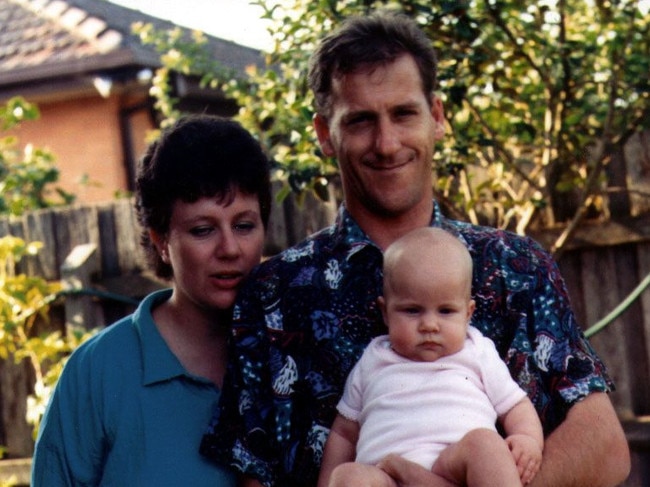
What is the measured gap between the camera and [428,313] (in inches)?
102

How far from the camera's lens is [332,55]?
116 inches

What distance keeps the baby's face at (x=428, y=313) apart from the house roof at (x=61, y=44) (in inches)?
317

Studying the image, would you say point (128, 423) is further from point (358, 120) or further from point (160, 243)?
point (358, 120)

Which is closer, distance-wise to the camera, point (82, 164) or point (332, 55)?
point (332, 55)

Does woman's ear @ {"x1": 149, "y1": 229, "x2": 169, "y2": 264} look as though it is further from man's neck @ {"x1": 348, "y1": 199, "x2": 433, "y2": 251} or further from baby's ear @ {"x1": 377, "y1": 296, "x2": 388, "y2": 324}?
baby's ear @ {"x1": 377, "y1": 296, "x2": 388, "y2": 324}

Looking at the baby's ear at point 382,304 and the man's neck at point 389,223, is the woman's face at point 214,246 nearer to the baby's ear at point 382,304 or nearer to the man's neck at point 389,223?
the man's neck at point 389,223

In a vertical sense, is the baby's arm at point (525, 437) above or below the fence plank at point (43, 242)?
below

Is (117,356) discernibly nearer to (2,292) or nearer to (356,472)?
(356,472)

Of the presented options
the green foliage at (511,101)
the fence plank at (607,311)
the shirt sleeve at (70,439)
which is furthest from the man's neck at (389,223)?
the fence plank at (607,311)

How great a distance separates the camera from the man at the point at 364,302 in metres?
2.73

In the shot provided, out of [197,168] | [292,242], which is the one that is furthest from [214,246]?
[292,242]

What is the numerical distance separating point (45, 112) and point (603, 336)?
793cm

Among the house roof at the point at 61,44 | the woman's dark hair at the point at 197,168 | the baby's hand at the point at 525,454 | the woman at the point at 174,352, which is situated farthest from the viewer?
the house roof at the point at 61,44

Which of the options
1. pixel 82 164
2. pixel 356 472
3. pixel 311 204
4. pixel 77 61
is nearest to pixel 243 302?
pixel 356 472
